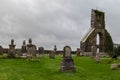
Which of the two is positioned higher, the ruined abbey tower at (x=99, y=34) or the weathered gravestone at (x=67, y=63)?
the ruined abbey tower at (x=99, y=34)

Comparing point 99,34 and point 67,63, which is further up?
point 99,34

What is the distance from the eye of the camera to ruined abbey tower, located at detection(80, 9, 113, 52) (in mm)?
62409

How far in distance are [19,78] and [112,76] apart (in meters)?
6.68

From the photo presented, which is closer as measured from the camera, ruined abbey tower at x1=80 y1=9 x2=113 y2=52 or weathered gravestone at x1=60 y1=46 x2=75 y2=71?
weathered gravestone at x1=60 y1=46 x2=75 y2=71

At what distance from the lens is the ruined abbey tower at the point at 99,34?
6241cm

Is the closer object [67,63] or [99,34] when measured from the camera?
[67,63]

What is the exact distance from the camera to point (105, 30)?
65.7 m

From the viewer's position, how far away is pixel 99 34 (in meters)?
65.8

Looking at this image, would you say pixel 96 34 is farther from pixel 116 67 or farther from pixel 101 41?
pixel 116 67

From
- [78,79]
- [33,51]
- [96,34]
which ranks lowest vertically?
[78,79]

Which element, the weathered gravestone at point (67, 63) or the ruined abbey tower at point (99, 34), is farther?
the ruined abbey tower at point (99, 34)

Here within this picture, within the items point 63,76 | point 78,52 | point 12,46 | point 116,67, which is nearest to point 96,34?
point 78,52

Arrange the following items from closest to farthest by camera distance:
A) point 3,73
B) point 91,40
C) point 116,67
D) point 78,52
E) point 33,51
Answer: point 3,73
point 116,67
point 33,51
point 78,52
point 91,40

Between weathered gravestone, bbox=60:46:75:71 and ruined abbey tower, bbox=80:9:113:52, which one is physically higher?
ruined abbey tower, bbox=80:9:113:52
